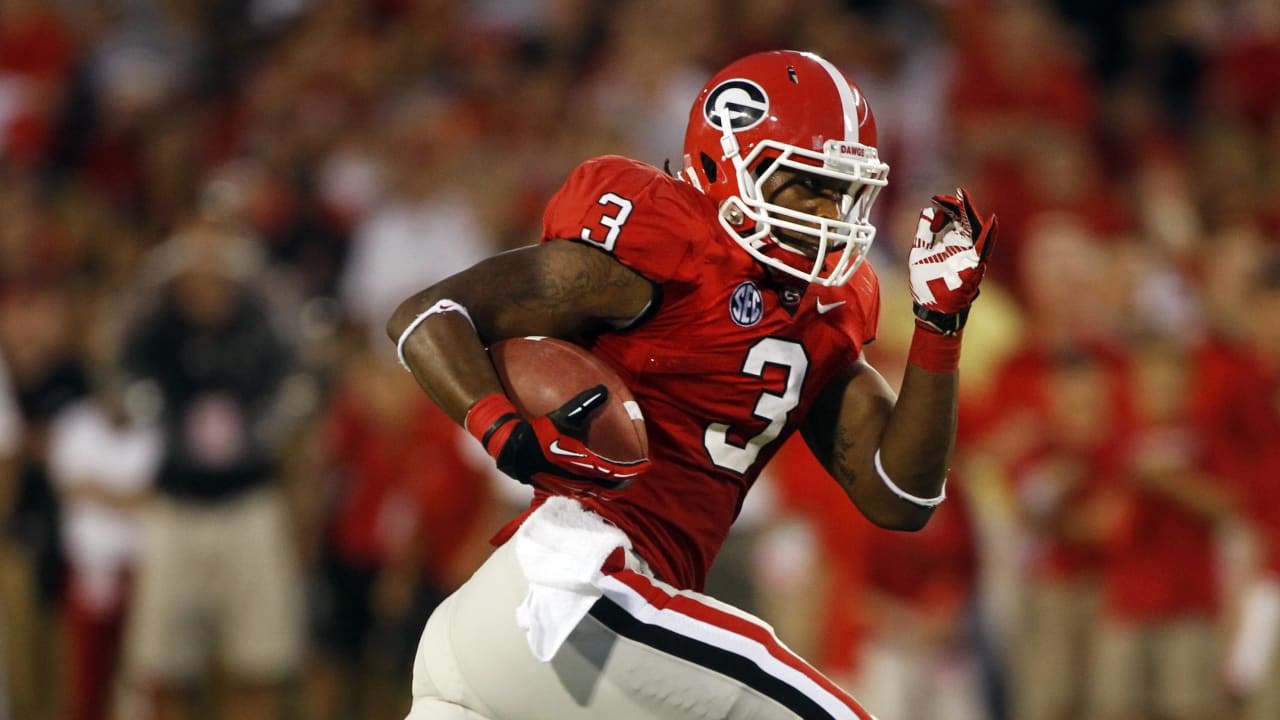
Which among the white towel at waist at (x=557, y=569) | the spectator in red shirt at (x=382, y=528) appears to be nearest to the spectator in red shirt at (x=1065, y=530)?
the spectator in red shirt at (x=382, y=528)

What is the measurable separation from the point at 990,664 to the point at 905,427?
3054 mm

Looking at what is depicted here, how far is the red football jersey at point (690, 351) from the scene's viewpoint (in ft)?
9.21

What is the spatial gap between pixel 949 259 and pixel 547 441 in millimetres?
766

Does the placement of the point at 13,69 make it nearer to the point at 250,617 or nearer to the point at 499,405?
the point at 250,617

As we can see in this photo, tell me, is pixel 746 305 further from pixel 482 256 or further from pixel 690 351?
pixel 482 256

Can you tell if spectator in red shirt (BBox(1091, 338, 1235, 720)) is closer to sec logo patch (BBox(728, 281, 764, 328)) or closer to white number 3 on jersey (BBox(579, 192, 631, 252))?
sec logo patch (BBox(728, 281, 764, 328))

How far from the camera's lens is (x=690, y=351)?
Answer: 113 inches

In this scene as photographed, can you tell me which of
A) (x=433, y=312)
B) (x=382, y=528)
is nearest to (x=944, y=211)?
(x=433, y=312)

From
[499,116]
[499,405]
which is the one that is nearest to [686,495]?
[499,405]

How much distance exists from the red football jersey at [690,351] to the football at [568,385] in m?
0.17

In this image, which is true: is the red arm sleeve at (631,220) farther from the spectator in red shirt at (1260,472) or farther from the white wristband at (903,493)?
the spectator in red shirt at (1260,472)

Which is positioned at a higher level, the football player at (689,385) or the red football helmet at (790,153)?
the red football helmet at (790,153)

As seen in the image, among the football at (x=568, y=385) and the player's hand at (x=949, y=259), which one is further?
the player's hand at (x=949, y=259)

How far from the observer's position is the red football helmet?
2.90 m
